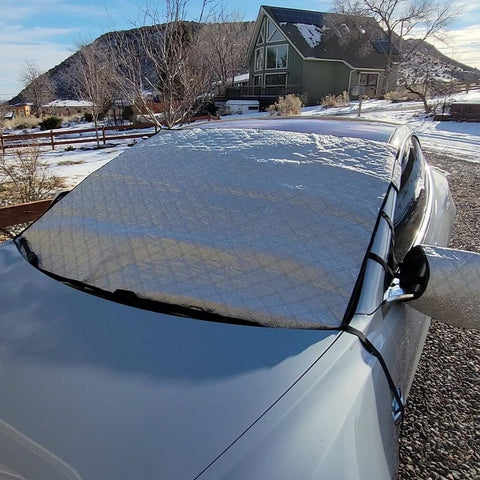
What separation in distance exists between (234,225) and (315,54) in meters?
34.5

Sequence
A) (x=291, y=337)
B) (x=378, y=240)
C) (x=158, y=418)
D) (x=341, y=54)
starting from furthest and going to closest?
1. (x=341, y=54)
2. (x=378, y=240)
3. (x=291, y=337)
4. (x=158, y=418)

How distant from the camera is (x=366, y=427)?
3.61ft

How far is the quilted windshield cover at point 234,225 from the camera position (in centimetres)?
150

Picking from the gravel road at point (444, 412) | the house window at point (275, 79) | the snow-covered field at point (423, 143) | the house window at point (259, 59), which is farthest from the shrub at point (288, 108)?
the gravel road at point (444, 412)

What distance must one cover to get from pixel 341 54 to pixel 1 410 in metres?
37.2

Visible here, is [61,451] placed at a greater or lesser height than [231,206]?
lesser

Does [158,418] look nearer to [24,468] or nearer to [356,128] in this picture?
[24,468]

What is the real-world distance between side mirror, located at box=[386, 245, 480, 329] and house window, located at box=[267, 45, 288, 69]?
1399 inches

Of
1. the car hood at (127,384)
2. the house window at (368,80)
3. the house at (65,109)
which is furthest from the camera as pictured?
the house at (65,109)

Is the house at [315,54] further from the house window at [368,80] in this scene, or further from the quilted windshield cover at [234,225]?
Result: the quilted windshield cover at [234,225]

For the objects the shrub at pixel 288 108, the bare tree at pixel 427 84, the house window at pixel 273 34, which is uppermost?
the house window at pixel 273 34

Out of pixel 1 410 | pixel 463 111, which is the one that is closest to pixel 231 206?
pixel 1 410

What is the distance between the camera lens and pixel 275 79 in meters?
34.9

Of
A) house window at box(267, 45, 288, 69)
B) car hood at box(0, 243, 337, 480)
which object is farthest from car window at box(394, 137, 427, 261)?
house window at box(267, 45, 288, 69)
